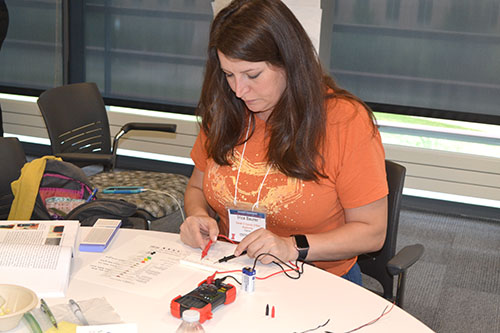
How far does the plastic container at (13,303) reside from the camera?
1.27 metres

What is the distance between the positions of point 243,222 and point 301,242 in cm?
25

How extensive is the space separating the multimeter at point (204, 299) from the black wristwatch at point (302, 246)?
1.05ft

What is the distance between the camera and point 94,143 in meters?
3.34

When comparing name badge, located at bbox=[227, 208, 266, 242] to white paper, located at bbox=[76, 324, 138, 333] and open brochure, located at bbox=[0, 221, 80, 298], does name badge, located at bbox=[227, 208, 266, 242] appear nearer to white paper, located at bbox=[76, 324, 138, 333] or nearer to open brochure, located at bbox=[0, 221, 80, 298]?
open brochure, located at bbox=[0, 221, 80, 298]

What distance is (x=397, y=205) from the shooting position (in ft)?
6.70

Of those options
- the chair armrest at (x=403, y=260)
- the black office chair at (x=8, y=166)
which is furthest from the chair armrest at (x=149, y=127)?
the chair armrest at (x=403, y=260)

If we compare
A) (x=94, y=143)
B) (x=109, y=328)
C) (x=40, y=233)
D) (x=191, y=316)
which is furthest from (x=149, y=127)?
(x=191, y=316)

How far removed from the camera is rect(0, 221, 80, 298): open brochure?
1488 millimetres

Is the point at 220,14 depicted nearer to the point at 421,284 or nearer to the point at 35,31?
the point at 421,284

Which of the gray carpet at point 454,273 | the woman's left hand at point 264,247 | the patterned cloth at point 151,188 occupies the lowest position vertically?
the gray carpet at point 454,273

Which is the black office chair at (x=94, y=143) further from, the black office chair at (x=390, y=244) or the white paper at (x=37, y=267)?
the white paper at (x=37, y=267)

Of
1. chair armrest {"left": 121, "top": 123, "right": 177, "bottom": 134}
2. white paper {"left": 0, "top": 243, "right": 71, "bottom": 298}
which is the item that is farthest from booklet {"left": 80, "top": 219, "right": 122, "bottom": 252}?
chair armrest {"left": 121, "top": 123, "right": 177, "bottom": 134}

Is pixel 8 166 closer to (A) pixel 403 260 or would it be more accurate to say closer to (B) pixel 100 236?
(B) pixel 100 236

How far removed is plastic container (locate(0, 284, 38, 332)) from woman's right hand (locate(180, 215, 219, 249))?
520 mm
